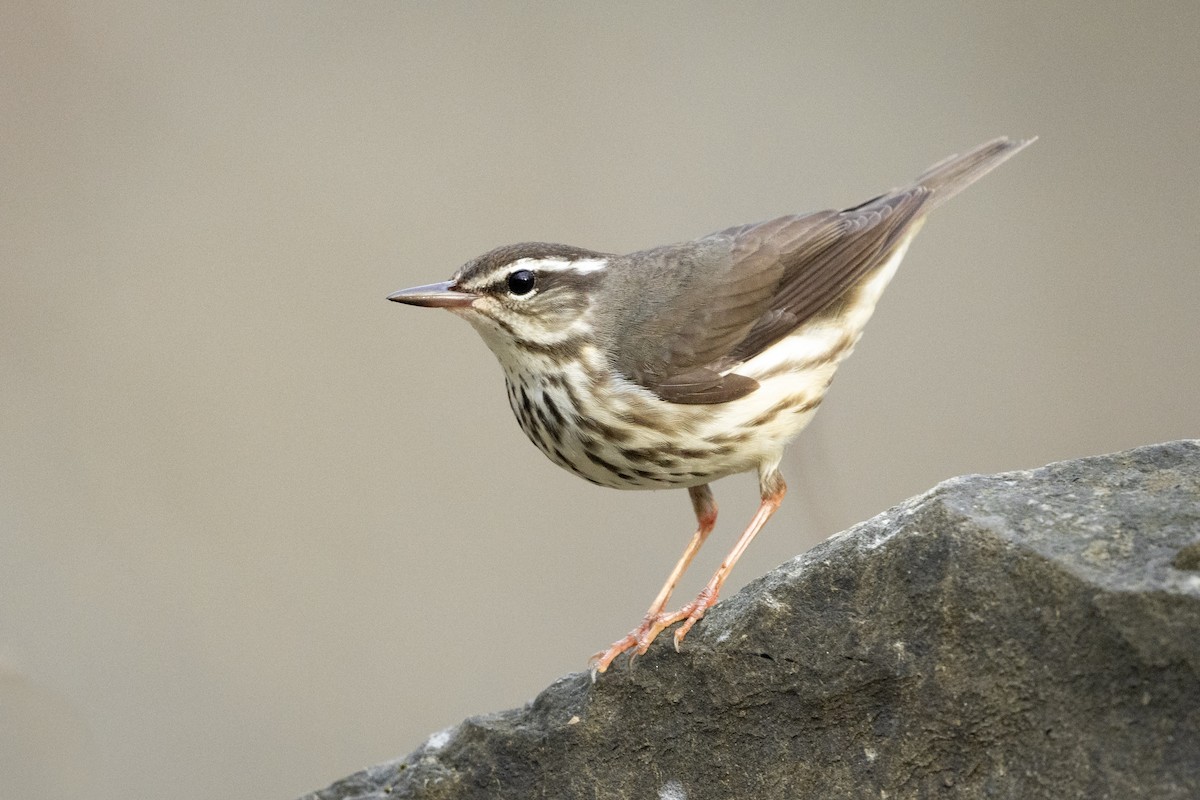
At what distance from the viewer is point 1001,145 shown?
3873 millimetres

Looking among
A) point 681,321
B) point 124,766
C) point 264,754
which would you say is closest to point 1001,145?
point 681,321

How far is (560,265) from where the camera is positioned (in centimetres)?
341

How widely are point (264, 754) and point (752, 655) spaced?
3.22m

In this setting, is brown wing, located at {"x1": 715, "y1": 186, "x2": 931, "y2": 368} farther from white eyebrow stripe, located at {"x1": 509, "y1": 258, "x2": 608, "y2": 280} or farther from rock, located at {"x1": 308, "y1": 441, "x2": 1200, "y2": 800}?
rock, located at {"x1": 308, "y1": 441, "x2": 1200, "y2": 800}

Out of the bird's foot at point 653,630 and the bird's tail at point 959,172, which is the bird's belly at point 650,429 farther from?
the bird's tail at point 959,172

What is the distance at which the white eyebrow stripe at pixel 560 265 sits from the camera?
10.9 feet

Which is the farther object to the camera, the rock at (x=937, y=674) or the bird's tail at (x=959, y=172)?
the bird's tail at (x=959, y=172)

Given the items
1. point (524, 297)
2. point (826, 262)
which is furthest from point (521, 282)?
point (826, 262)

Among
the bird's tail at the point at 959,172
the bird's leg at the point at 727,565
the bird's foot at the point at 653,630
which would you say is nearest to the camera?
the bird's foot at the point at 653,630

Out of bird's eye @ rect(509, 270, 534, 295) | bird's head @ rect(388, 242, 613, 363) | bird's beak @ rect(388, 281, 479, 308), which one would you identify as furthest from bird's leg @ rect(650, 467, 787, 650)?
bird's beak @ rect(388, 281, 479, 308)

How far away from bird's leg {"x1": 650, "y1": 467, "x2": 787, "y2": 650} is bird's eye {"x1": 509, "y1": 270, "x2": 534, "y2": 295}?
0.78 metres

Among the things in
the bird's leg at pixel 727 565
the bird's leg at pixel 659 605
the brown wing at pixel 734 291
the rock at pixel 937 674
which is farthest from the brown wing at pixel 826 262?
the rock at pixel 937 674

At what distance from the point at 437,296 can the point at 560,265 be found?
1.20 feet

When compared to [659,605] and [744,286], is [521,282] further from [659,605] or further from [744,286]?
[659,605]
